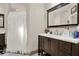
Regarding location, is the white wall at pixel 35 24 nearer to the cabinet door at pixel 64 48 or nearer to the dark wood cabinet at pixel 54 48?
the dark wood cabinet at pixel 54 48

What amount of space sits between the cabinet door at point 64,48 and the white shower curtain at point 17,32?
1.70ft

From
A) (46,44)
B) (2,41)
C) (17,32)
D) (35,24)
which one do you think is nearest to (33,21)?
(35,24)

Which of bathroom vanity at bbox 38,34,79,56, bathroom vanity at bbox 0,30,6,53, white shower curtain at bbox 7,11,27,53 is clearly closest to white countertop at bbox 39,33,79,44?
bathroom vanity at bbox 38,34,79,56

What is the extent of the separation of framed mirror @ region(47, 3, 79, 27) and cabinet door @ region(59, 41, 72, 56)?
1.14 ft

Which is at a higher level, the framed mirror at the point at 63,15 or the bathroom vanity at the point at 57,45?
the framed mirror at the point at 63,15

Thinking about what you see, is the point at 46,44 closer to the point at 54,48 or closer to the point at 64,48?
the point at 54,48

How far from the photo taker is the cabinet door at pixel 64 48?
5.21ft

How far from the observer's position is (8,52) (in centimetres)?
179

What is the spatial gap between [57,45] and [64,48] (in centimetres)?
14

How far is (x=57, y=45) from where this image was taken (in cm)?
178

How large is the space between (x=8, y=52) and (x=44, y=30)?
1.99 ft

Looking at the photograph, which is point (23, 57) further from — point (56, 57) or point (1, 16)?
point (1, 16)

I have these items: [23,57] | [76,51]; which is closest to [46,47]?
[23,57]

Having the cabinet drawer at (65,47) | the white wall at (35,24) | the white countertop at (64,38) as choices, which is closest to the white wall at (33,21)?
the white wall at (35,24)
